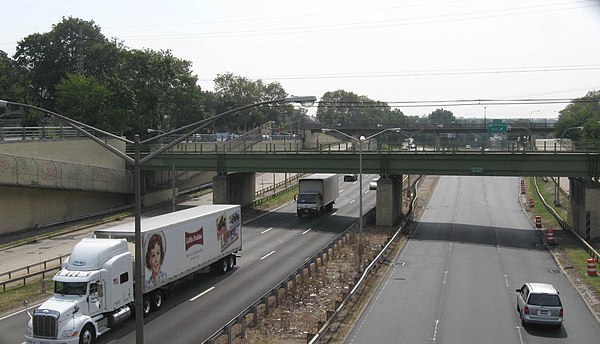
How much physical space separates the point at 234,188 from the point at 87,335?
41.3 meters

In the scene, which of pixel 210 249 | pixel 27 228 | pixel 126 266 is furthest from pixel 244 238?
pixel 126 266

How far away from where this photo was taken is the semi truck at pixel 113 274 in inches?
834

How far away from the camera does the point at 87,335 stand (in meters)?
21.9

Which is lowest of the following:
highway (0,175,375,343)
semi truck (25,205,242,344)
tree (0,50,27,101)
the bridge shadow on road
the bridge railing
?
the bridge shadow on road

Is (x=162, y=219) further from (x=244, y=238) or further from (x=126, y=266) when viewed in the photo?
(x=244, y=238)

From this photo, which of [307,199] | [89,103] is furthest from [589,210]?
[89,103]

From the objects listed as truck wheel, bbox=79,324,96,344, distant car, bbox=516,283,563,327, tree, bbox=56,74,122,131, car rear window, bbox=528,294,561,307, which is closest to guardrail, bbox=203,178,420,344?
truck wheel, bbox=79,324,96,344

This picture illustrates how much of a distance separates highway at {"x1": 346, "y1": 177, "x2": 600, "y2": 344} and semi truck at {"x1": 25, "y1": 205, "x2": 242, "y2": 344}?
9.11 meters

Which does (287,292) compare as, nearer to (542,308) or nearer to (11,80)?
(542,308)

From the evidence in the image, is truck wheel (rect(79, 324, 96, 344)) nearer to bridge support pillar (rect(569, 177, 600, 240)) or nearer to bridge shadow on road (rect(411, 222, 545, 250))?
bridge shadow on road (rect(411, 222, 545, 250))

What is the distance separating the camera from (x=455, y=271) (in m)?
35.7

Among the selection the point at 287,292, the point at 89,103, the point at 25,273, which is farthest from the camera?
the point at 89,103

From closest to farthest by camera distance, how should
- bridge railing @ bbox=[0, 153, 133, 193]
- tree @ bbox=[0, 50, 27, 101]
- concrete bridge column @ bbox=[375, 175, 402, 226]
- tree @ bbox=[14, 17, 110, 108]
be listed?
bridge railing @ bbox=[0, 153, 133, 193], concrete bridge column @ bbox=[375, 175, 402, 226], tree @ bbox=[0, 50, 27, 101], tree @ bbox=[14, 17, 110, 108]

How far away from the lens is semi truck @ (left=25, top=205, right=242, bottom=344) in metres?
21.2
